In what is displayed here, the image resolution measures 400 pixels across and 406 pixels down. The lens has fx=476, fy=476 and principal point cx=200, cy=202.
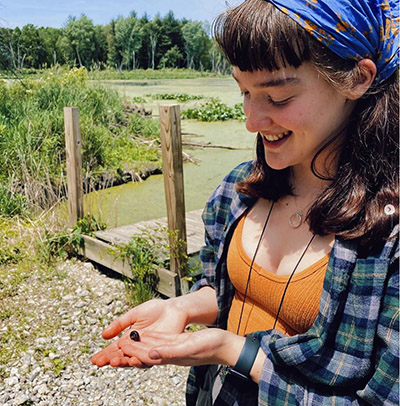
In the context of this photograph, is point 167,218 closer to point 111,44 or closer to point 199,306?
point 199,306

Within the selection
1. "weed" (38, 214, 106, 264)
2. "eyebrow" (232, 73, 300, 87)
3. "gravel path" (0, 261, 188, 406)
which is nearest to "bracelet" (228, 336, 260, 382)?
"eyebrow" (232, 73, 300, 87)

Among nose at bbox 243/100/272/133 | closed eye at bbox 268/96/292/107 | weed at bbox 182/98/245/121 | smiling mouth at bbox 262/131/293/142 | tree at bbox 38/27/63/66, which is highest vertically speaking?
tree at bbox 38/27/63/66

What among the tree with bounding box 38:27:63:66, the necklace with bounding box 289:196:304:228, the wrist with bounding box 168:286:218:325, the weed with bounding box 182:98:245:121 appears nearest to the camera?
the necklace with bounding box 289:196:304:228

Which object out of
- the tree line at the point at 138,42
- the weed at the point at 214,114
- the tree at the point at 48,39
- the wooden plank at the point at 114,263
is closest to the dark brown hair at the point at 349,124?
the wooden plank at the point at 114,263

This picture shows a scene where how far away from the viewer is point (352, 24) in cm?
92

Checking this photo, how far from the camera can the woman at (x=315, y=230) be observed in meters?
0.92

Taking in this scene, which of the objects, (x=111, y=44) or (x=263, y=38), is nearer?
(x=263, y=38)

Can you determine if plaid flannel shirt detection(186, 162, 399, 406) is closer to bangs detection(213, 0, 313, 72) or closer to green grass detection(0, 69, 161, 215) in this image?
bangs detection(213, 0, 313, 72)

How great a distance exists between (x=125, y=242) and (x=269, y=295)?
298cm

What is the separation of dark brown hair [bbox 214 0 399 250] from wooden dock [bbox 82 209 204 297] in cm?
243

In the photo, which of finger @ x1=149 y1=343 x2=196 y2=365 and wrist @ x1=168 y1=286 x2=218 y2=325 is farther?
wrist @ x1=168 y1=286 x2=218 y2=325

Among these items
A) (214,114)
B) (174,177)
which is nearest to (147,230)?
(174,177)

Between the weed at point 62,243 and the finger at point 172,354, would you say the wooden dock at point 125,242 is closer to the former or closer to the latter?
the weed at point 62,243

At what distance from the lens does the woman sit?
3.03 ft
